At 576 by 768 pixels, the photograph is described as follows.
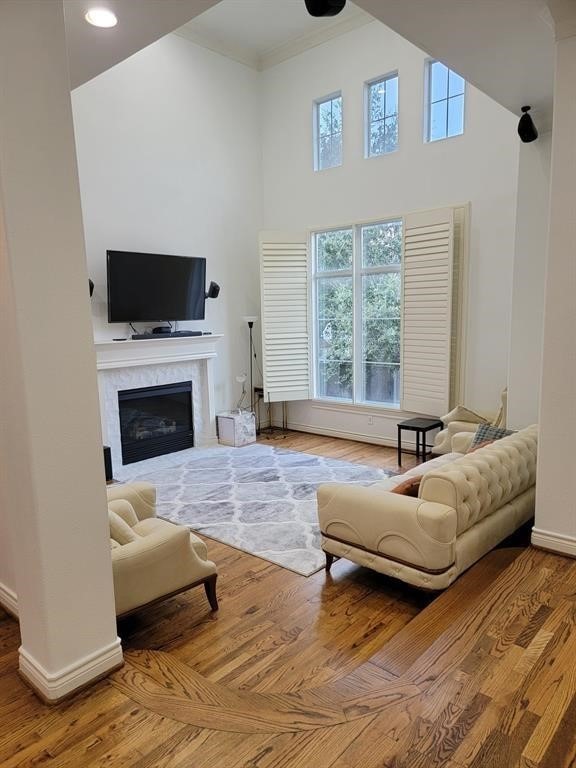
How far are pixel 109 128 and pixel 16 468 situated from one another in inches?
196

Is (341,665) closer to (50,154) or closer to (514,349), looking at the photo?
(50,154)

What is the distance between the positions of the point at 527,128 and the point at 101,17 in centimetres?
298

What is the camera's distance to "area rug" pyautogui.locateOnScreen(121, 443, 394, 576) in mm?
3736

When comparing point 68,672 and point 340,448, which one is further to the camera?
point 340,448

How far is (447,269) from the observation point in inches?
215

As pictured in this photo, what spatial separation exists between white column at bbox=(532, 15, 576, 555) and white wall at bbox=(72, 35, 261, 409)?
4473mm

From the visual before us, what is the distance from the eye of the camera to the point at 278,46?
6766 mm

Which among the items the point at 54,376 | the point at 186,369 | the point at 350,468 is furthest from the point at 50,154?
the point at 186,369

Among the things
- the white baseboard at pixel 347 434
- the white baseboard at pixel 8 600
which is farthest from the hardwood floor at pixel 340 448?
the white baseboard at pixel 8 600

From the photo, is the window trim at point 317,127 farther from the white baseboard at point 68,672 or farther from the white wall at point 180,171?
the white baseboard at point 68,672

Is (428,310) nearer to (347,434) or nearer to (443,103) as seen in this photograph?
(347,434)

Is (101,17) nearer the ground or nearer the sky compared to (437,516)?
nearer the sky

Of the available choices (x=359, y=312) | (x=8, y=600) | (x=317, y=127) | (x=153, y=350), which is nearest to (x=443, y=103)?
(x=317, y=127)

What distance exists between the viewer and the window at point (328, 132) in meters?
6.48
